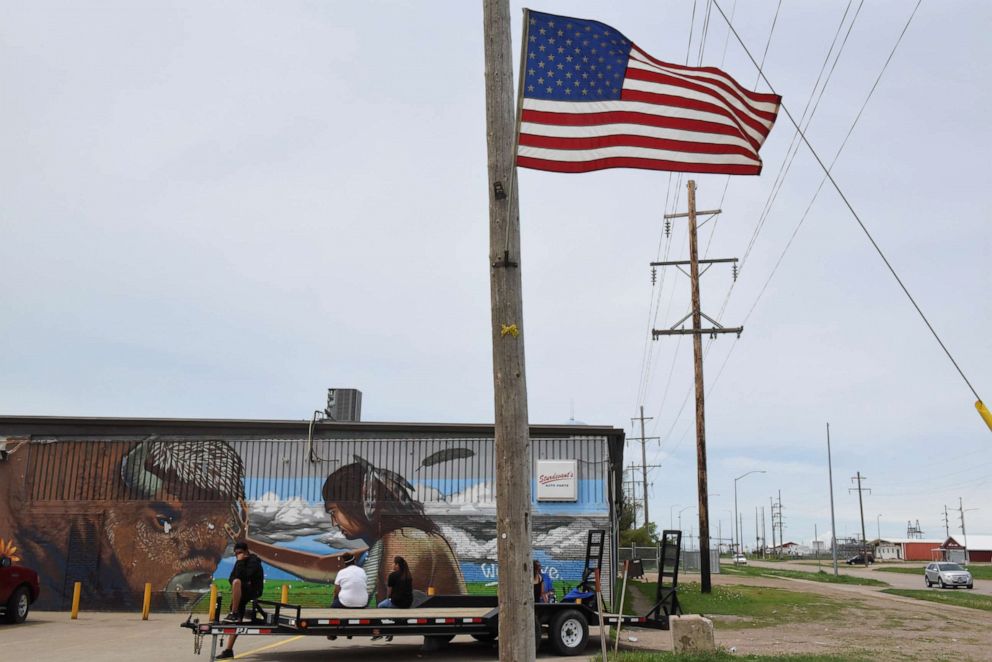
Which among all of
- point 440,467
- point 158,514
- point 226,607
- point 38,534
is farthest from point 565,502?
point 38,534

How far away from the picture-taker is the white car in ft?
169

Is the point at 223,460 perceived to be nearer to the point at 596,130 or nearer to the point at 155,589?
the point at 155,589

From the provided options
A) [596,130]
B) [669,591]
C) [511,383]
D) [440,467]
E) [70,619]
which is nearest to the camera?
[511,383]

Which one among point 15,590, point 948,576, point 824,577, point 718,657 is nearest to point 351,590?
point 718,657

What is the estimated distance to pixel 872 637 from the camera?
19.3m

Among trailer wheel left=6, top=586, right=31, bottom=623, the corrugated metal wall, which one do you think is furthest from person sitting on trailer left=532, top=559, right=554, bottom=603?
trailer wheel left=6, top=586, right=31, bottom=623

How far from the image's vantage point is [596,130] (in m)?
7.64

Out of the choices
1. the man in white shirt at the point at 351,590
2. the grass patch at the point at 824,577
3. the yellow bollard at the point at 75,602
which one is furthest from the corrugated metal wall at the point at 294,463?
the grass patch at the point at 824,577

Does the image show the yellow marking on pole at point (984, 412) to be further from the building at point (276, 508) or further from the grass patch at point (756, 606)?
the building at point (276, 508)

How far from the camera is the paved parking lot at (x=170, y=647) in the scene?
1552cm

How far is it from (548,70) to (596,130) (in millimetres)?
635

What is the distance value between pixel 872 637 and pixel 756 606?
8187 mm

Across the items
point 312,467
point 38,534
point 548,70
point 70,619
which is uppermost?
point 548,70

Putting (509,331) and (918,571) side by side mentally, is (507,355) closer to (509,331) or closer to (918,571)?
(509,331)
